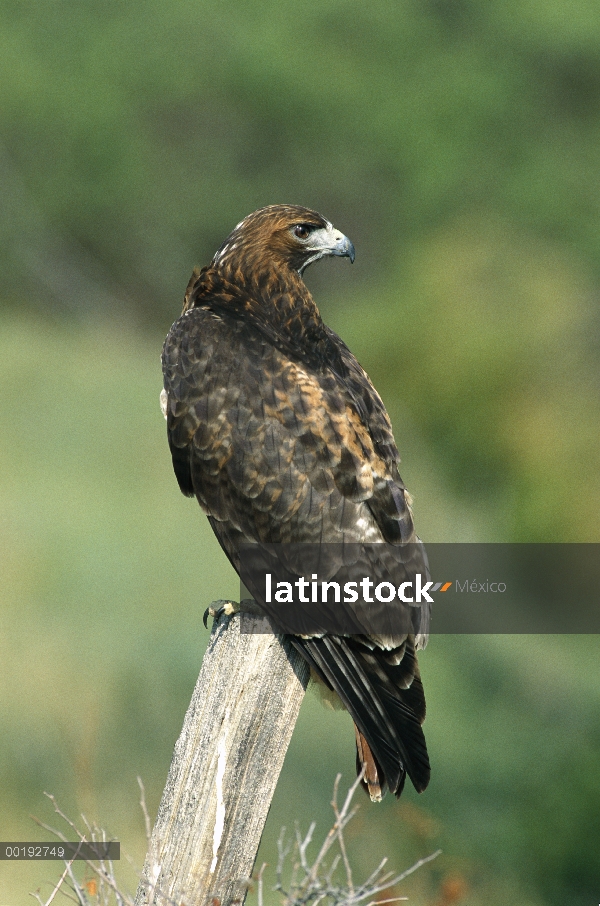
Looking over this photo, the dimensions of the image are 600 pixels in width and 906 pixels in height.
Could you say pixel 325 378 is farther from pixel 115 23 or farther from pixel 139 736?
pixel 115 23

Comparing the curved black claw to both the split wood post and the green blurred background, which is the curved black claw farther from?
the green blurred background

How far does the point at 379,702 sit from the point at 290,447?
755 mm

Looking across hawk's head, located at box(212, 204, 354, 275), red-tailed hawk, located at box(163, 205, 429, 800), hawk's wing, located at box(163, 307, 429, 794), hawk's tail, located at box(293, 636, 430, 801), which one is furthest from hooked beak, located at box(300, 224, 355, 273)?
hawk's tail, located at box(293, 636, 430, 801)

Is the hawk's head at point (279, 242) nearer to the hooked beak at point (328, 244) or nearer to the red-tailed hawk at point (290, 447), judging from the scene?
the hooked beak at point (328, 244)

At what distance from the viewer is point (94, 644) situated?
6.16m

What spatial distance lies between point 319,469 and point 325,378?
0.33 m

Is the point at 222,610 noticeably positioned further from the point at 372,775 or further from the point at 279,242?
the point at 279,242

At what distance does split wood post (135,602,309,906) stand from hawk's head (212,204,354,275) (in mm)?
1626

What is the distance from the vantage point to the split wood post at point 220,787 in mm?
2182

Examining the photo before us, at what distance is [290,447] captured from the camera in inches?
119

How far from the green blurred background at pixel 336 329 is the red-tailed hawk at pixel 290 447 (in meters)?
0.47

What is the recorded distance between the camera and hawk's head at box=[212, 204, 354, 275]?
3.52 metres

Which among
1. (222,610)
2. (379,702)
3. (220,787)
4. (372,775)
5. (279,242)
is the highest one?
(279,242)

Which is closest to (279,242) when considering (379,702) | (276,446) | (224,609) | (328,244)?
(328,244)
